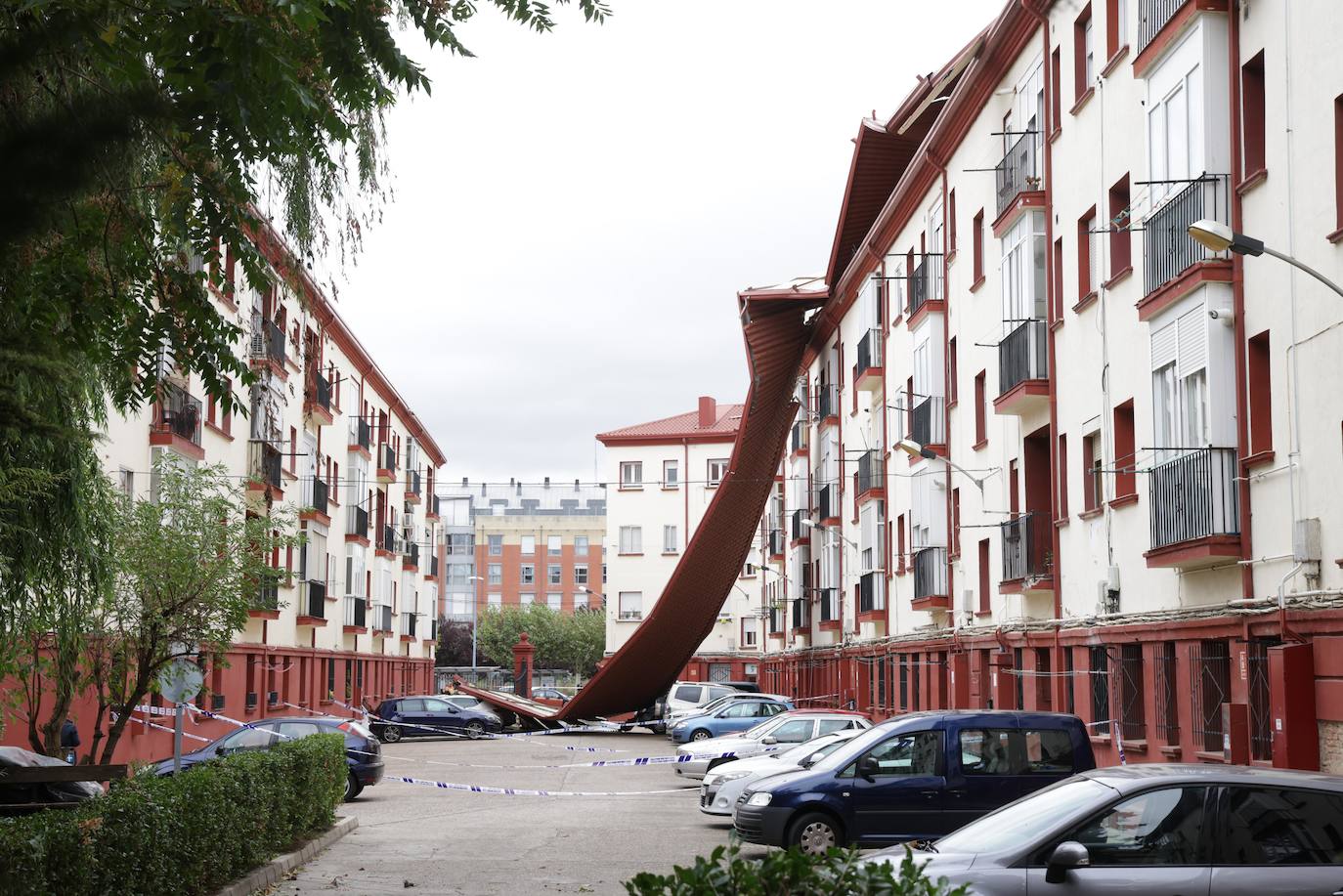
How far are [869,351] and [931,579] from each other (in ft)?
33.6

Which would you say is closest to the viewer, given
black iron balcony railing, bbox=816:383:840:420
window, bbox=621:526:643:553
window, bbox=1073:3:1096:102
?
window, bbox=1073:3:1096:102

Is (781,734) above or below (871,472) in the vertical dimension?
below

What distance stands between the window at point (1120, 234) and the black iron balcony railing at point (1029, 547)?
5095 mm

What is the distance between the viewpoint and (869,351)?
40.6 meters

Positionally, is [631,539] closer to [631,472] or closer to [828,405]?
[631,472]

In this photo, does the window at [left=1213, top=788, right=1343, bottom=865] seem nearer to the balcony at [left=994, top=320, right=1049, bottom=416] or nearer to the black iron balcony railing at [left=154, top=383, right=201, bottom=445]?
the balcony at [left=994, top=320, right=1049, bottom=416]

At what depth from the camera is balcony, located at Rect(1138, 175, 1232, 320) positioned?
1673 centimetres

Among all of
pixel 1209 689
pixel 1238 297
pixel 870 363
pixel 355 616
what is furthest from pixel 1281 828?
pixel 355 616

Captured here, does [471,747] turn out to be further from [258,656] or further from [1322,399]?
[1322,399]

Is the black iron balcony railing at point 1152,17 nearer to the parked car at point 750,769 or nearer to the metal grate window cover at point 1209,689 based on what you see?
the metal grate window cover at point 1209,689

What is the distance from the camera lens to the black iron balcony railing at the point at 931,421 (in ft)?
105

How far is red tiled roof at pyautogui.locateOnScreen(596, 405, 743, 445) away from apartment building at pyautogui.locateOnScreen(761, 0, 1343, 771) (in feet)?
146

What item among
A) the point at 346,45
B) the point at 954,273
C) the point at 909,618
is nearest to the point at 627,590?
the point at 909,618

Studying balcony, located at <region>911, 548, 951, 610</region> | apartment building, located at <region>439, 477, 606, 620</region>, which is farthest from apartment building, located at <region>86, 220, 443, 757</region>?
apartment building, located at <region>439, 477, 606, 620</region>
